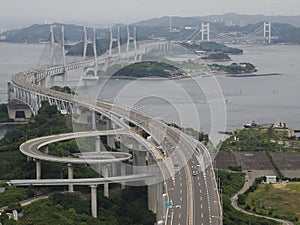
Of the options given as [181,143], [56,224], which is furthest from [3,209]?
[181,143]

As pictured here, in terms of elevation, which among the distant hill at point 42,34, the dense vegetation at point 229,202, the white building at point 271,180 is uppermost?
the distant hill at point 42,34

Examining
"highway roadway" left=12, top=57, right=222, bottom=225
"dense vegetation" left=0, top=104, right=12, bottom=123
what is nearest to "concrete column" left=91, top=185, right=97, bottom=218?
"highway roadway" left=12, top=57, right=222, bottom=225

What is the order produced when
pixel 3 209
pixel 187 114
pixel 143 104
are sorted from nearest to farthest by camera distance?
pixel 3 209 < pixel 187 114 < pixel 143 104

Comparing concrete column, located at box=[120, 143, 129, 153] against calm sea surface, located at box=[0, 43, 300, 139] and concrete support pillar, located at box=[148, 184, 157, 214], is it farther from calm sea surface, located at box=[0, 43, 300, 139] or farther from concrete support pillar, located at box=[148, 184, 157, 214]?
calm sea surface, located at box=[0, 43, 300, 139]

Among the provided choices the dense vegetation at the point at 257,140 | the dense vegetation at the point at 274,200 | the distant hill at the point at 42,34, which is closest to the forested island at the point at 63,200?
the dense vegetation at the point at 274,200

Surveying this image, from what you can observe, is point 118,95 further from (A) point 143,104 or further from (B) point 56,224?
(B) point 56,224

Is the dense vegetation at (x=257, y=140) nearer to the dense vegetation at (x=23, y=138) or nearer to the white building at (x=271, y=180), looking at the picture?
the white building at (x=271, y=180)
